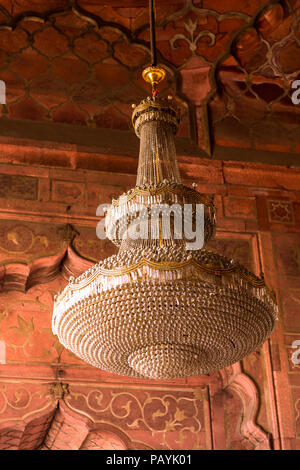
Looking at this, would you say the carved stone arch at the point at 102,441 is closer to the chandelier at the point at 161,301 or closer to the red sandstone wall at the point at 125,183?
the red sandstone wall at the point at 125,183

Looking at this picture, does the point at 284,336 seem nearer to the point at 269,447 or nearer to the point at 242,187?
the point at 269,447

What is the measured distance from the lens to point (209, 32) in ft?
16.8

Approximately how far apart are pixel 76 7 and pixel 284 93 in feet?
5.66

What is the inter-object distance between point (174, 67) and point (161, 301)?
3.02 meters

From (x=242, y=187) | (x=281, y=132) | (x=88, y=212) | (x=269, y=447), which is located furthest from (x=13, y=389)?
(x=281, y=132)

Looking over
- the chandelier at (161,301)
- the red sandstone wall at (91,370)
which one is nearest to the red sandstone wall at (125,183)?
the red sandstone wall at (91,370)

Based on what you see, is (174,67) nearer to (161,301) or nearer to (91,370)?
(91,370)

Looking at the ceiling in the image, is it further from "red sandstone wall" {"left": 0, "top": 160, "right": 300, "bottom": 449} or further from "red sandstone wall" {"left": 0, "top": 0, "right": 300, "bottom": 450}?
"red sandstone wall" {"left": 0, "top": 160, "right": 300, "bottom": 449}

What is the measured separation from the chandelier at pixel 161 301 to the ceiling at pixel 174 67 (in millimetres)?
2038

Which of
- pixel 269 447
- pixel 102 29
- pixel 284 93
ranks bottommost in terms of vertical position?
pixel 269 447

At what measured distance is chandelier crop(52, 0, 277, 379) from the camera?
2.45m

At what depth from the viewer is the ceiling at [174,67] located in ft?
15.9

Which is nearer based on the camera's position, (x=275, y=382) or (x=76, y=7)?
(x=275, y=382)

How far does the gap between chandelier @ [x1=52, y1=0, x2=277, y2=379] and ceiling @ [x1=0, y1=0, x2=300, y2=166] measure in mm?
2038
